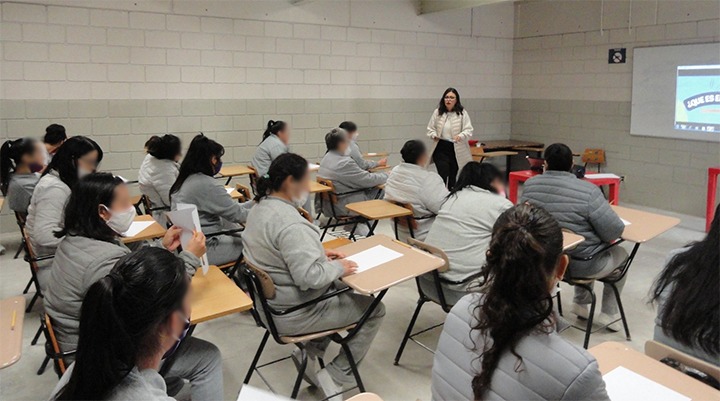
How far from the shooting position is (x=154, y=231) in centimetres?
309

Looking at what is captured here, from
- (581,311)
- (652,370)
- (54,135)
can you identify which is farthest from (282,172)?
(54,135)

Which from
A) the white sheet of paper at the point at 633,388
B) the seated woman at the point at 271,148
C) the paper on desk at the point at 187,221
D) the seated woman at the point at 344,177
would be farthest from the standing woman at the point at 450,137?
the white sheet of paper at the point at 633,388

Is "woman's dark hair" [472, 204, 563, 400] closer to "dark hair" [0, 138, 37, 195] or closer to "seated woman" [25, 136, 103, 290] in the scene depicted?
"seated woman" [25, 136, 103, 290]

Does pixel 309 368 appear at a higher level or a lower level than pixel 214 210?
lower

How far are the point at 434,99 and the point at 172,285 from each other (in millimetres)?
6739

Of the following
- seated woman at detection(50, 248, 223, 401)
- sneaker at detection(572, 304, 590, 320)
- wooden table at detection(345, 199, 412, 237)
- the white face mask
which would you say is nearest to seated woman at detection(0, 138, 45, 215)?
the white face mask

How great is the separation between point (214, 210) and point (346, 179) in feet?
5.20

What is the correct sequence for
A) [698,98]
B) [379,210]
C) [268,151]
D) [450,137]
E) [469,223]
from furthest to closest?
1. [450,137]
2. [698,98]
3. [268,151]
4. [379,210]
5. [469,223]

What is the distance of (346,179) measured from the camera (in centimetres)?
462

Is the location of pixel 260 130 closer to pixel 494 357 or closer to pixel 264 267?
pixel 264 267

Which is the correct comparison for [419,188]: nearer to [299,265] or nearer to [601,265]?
[601,265]

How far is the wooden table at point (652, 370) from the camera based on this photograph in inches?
55.2

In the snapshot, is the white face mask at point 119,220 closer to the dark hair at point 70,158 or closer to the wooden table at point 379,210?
the dark hair at point 70,158

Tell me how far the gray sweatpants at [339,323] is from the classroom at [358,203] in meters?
0.01
